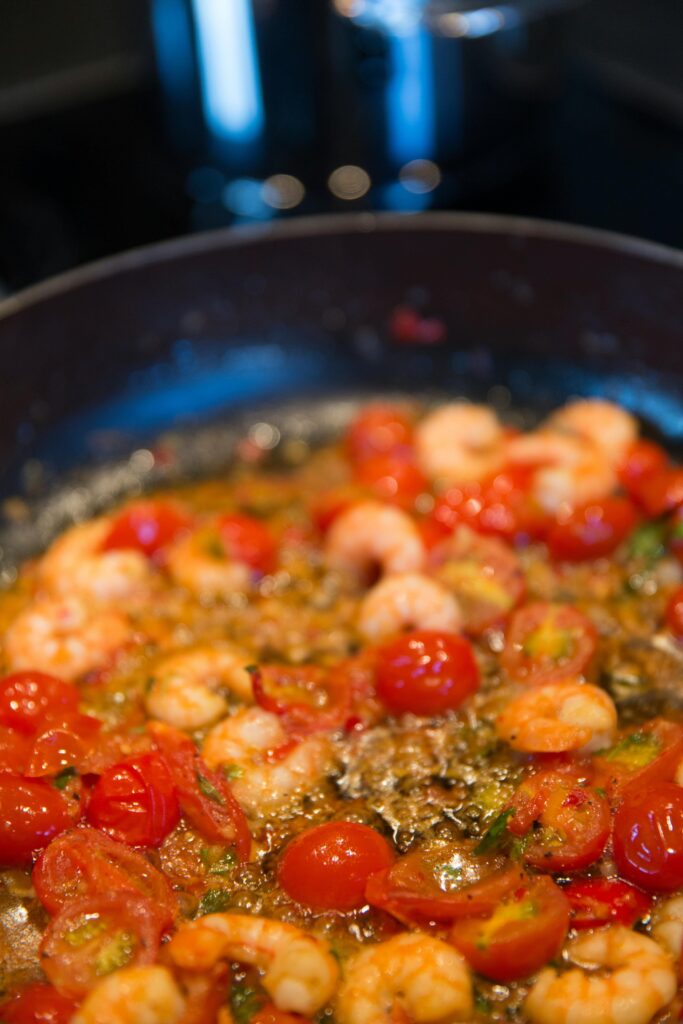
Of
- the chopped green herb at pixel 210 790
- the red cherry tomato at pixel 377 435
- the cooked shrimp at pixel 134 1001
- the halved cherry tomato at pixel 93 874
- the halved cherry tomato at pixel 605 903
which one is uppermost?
the red cherry tomato at pixel 377 435

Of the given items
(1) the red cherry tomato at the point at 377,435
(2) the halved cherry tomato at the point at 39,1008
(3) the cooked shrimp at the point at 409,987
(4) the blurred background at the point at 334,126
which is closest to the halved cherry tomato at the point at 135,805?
(2) the halved cherry tomato at the point at 39,1008

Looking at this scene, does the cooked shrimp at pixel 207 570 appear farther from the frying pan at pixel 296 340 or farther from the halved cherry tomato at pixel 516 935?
the halved cherry tomato at pixel 516 935

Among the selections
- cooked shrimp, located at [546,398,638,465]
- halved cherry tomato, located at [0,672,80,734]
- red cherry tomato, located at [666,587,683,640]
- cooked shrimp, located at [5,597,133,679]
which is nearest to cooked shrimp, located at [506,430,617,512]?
cooked shrimp, located at [546,398,638,465]

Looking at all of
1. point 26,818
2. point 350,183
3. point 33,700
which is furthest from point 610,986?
point 350,183

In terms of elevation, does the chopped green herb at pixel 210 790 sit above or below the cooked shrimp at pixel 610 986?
above

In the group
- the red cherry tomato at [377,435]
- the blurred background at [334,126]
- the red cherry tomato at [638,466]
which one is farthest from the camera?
the blurred background at [334,126]

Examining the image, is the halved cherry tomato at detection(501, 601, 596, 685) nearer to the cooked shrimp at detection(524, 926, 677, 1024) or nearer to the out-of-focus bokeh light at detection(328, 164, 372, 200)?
the cooked shrimp at detection(524, 926, 677, 1024)
